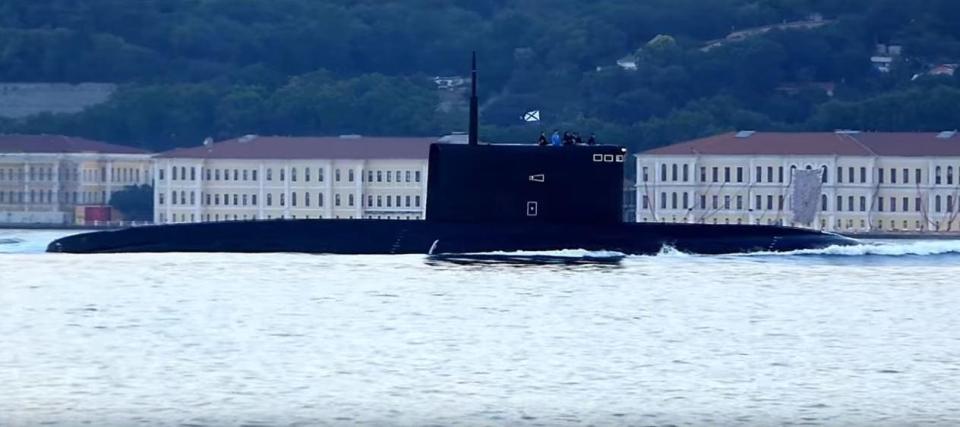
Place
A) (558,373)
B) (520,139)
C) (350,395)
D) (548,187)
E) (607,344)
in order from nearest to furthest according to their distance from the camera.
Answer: (350,395) → (558,373) → (607,344) → (548,187) → (520,139)

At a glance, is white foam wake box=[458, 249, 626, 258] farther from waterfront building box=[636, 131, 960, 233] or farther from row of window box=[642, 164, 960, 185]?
row of window box=[642, 164, 960, 185]

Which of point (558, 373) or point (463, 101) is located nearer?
point (558, 373)

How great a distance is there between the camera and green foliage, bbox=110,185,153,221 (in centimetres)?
9975

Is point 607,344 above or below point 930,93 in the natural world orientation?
below

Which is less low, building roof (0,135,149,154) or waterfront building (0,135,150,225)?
building roof (0,135,149,154)

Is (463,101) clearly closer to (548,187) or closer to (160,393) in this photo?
(548,187)

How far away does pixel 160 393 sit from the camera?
30.1 m

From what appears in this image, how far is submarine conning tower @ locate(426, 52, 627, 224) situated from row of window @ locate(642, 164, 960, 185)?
1619 inches

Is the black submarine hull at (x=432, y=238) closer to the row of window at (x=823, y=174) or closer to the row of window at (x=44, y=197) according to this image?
the row of window at (x=823, y=174)

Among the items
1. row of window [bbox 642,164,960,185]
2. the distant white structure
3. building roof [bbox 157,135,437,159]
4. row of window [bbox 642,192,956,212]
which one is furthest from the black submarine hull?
the distant white structure

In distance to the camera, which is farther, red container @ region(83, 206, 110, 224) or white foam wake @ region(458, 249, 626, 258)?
red container @ region(83, 206, 110, 224)

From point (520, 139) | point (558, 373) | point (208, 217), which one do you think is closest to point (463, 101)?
point (520, 139)

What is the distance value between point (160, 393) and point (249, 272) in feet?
65.9

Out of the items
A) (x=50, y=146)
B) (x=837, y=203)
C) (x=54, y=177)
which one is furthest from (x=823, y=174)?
(x=50, y=146)
